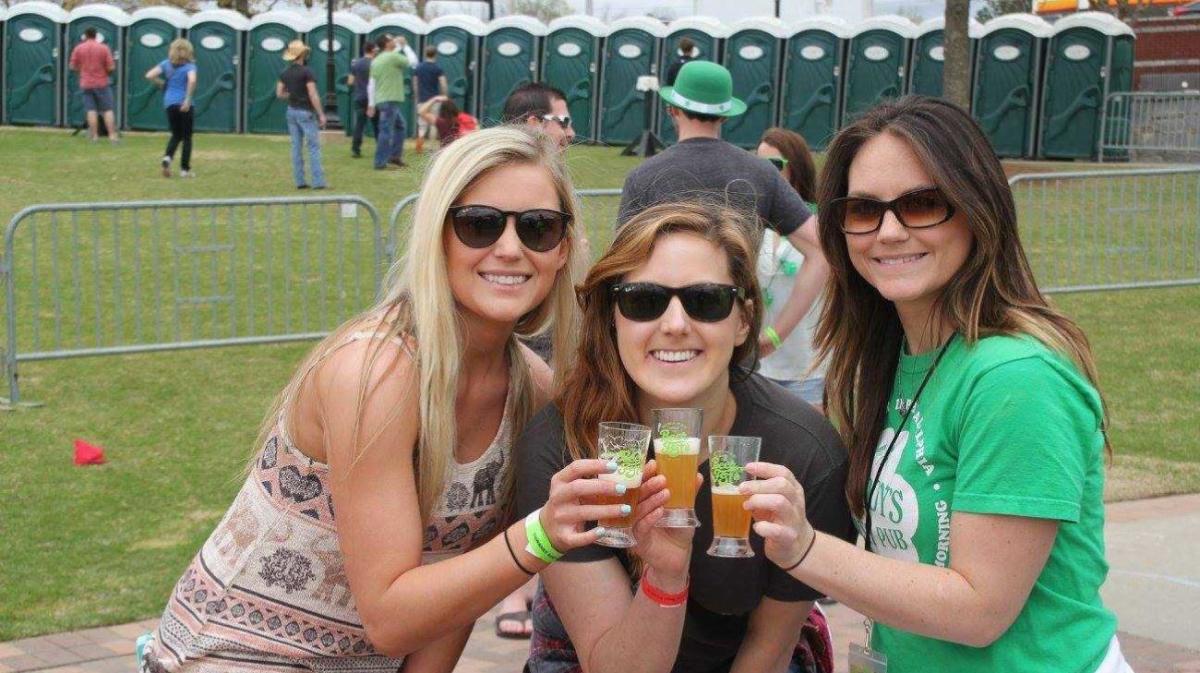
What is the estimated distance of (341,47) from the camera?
91.1ft

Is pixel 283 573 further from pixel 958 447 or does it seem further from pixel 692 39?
pixel 692 39

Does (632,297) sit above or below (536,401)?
above

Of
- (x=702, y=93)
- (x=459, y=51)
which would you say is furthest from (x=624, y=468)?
(x=459, y=51)

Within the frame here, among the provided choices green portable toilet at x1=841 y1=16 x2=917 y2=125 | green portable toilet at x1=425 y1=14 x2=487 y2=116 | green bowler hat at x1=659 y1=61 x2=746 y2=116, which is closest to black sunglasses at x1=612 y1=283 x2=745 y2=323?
green bowler hat at x1=659 y1=61 x2=746 y2=116

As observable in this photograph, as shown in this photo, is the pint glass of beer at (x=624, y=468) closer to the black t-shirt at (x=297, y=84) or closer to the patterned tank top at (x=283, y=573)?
the patterned tank top at (x=283, y=573)

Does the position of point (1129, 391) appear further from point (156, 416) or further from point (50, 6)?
point (50, 6)

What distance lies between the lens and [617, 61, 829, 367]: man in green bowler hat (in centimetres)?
600

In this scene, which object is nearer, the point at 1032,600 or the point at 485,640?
the point at 1032,600

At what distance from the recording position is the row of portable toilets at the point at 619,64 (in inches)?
976

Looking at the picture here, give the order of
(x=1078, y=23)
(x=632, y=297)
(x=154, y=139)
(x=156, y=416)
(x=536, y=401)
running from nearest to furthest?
(x=632, y=297) → (x=536, y=401) → (x=156, y=416) → (x=1078, y=23) → (x=154, y=139)

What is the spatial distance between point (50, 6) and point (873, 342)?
91.3 ft

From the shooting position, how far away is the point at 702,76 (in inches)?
255

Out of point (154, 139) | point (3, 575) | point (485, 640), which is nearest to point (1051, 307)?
point (485, 640)

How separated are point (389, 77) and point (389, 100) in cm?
40
